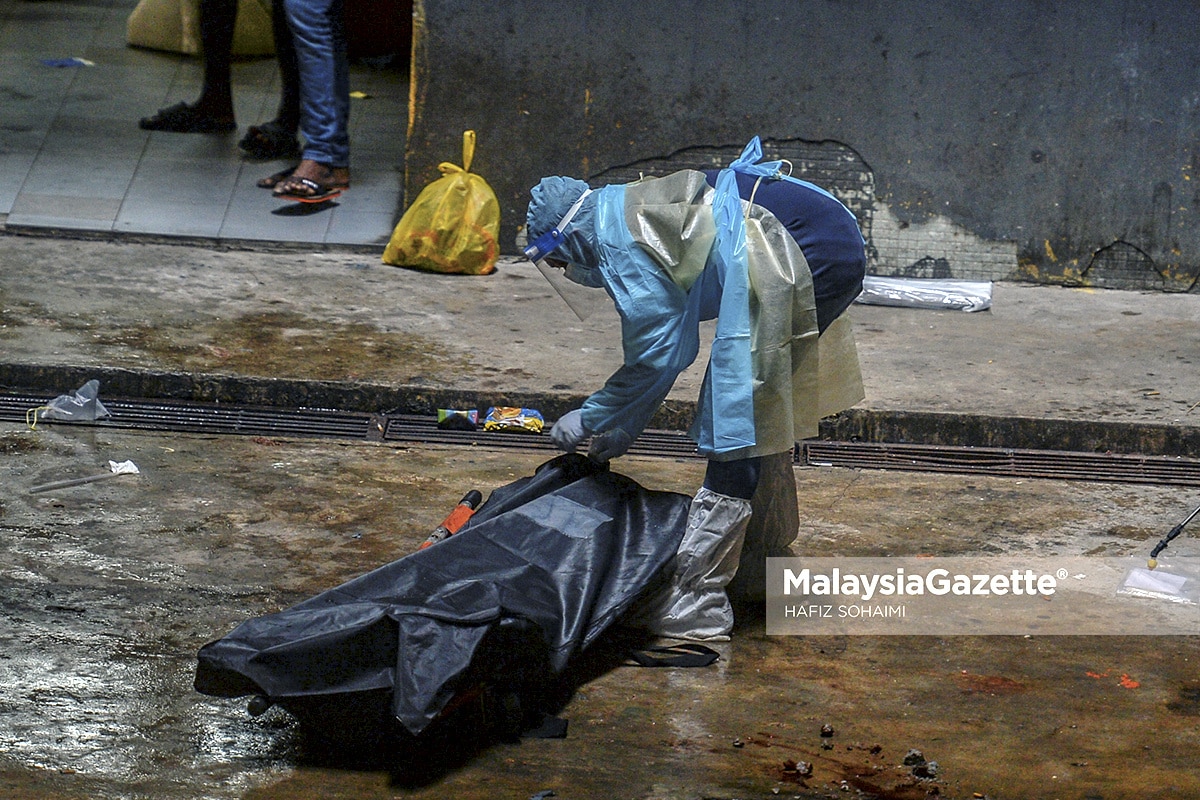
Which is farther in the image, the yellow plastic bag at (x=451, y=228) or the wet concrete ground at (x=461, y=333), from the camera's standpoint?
the yellow plastic bag at (x=451, y=228)

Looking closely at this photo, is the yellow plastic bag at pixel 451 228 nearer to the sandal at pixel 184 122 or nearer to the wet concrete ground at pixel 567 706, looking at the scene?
the sandal at pixel 184 122

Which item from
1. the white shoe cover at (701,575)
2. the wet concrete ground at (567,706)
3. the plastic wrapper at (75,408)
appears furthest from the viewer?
the plastic wrapper at (75,408)

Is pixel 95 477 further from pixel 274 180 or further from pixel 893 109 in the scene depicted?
pixel 893 109

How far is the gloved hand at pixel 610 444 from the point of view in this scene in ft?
11.5

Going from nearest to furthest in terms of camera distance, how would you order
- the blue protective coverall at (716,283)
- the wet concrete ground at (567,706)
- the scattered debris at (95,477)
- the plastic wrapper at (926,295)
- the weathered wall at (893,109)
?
the wet concrete ground at (567,706) < the blue protective coverall at (716,283) < the scattered debris at (95,477) < the plastic wrapper at (926,295) < the weathered wall at (893,109)

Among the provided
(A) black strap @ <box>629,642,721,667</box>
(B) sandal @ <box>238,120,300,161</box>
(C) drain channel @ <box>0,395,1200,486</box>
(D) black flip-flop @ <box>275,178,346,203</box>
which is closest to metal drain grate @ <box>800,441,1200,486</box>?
(C) drain channel @ <box>0,395,1200,486</box>

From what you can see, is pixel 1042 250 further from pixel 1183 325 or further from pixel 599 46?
pixel 599 46

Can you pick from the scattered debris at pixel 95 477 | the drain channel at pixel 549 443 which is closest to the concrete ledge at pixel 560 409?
the drain channel at pixel 549 443

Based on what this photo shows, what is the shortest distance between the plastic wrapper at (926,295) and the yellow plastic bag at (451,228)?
1557mm

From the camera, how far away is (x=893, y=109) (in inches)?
249

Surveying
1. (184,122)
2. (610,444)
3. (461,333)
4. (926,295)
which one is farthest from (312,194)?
(610,444)

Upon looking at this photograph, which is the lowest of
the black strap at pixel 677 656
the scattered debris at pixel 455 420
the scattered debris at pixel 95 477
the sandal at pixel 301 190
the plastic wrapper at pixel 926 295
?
the scattered debris at pixel 455 420

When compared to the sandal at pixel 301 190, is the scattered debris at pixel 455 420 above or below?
below

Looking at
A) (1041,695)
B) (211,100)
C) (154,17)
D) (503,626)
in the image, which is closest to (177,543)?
(503,626)
